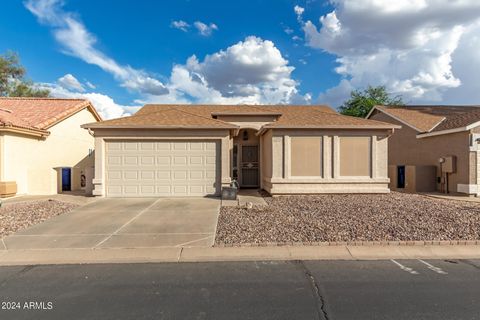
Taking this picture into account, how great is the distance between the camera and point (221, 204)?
35.2ft

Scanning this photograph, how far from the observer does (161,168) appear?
12531mm

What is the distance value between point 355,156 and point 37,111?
55.8ft

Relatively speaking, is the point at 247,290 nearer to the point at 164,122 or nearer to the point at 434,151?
the point at 164,122

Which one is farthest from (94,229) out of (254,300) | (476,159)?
(476,159)

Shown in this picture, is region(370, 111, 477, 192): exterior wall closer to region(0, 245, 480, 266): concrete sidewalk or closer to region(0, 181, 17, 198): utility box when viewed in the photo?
region(0, 245, 480, 266): concrete sidewalk

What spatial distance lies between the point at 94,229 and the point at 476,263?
830cm

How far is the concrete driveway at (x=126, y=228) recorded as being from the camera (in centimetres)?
642

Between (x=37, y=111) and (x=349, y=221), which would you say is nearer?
(x=349, y=221)

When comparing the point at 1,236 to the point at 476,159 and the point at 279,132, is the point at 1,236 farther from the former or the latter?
the point at 476,159

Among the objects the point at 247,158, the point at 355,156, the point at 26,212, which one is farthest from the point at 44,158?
the point at 355,156

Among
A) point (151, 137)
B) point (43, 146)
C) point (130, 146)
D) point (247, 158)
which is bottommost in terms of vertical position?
point (247, 158)

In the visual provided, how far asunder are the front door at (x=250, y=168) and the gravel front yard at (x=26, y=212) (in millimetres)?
8164

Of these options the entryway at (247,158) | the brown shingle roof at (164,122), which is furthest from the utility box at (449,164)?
the brown shingle roof at (164,122)

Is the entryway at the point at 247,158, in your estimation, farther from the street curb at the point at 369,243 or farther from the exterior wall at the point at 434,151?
the street curb at the point at 369,243
